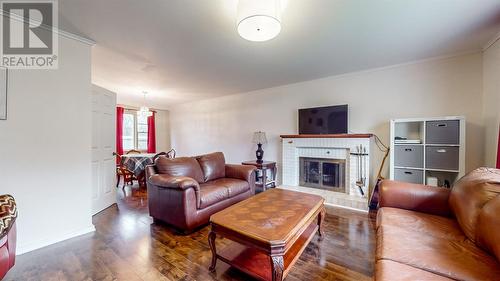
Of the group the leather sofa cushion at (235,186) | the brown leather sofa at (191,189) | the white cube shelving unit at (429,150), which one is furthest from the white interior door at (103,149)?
the white cube shelving unit at (429,150)

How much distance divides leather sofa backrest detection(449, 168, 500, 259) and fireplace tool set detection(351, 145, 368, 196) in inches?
65.4

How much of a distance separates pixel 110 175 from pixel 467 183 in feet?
14.5

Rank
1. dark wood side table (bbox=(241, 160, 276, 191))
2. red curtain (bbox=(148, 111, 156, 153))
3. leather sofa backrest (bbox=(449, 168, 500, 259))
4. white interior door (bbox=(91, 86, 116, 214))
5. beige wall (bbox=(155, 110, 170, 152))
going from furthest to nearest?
1. beige wall (bbox=(155, 110, 170, 152))
2. red curtain (bbox=(148, 111, 156, 153))
3. dark wood side table (bbox=(241, 160, 276, 191))
4. white interior door (bbox=(91, 86, 116, 214))
5. leather sofa backrest (bbox=(449, 168, 500, 259))

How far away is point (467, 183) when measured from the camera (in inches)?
60.8

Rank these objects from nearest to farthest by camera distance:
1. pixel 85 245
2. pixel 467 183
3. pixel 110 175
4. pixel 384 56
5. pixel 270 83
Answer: pixel 467 183, pixel 85 245, pixel 384 56, pixel 110 175, pixel 270 83

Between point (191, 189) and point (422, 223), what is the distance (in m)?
2.16

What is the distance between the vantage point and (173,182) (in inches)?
91.0

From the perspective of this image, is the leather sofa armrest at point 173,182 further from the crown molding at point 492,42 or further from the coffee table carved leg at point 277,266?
the crown molding at point 492,42

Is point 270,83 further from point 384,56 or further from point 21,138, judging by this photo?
point 21,138

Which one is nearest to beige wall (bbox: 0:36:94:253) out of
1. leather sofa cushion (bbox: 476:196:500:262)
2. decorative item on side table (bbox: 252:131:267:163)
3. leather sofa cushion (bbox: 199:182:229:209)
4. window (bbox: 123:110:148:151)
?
leather sofa cushion (bbox: 199:182:229:209)

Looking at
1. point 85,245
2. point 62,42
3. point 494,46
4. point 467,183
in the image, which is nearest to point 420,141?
point 494,46

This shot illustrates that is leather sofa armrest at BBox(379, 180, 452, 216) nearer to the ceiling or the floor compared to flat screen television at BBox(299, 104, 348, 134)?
nearer to the floor

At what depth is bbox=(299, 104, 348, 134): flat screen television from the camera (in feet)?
11.8

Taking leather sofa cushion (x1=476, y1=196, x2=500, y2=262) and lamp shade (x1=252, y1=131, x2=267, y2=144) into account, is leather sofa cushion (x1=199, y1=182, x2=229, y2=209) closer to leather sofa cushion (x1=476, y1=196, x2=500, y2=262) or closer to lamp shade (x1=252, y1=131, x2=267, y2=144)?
lamp shade (x1=252, y1=131, x2=267, y2=144)
